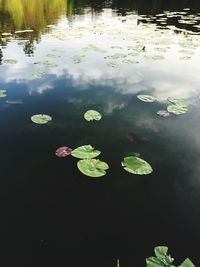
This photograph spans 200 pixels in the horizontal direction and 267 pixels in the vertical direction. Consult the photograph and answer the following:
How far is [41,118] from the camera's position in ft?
16.9

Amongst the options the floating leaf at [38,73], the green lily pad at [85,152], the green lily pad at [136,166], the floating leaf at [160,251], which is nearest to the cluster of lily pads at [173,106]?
the green lily pad at [136,166]

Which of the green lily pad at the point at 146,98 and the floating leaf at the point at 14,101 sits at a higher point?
the green lily pad at the point at 146,98

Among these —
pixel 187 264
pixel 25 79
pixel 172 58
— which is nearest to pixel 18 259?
pixel 187 264

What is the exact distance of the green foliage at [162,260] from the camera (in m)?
2.52

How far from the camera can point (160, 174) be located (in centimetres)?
388

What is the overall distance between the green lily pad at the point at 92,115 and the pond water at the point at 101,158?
10cm

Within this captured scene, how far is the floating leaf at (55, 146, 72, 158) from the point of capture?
13.7 ft

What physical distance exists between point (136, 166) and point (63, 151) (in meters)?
1.17

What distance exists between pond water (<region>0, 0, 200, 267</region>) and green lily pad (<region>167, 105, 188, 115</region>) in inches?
4.9

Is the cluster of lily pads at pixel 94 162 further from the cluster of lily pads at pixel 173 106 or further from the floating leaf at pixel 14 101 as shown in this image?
the floating leaf at pixel 14 101

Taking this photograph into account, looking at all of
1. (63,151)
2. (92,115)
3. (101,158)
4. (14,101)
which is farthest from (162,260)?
(14,101)

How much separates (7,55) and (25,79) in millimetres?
2817

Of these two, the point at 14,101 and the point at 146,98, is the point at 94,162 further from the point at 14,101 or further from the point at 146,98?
the point at 14,101

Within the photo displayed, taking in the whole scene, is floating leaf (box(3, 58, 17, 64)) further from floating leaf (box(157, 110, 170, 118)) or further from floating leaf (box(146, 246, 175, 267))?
floating leaf (box(146, 246, 175, 267))
